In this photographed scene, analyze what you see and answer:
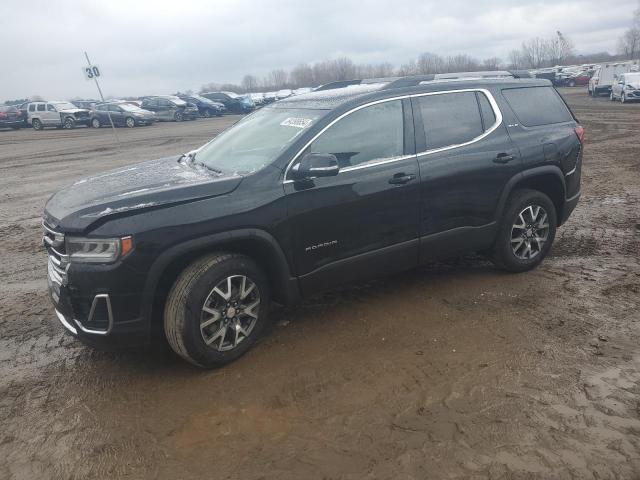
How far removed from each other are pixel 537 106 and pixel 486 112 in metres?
0.75

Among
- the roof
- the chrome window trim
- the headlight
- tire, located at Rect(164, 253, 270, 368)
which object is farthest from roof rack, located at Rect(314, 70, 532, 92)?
the headlight

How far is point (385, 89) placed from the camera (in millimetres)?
4508

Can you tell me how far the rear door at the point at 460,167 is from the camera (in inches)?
178

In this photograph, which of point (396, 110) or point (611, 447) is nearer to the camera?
point (611, 447)

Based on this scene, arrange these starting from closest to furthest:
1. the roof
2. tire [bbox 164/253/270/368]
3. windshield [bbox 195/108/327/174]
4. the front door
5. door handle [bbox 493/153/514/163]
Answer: tire [bbox 164/253/270/368] < the front door < windshield [bbox 195/108/327/174] < the roof < door handle [bbox 493/153/514/163]

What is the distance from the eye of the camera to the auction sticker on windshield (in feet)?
13.7

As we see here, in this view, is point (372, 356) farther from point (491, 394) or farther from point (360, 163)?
point (360, 163)

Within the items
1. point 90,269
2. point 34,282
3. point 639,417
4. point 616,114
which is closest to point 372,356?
point 639,417

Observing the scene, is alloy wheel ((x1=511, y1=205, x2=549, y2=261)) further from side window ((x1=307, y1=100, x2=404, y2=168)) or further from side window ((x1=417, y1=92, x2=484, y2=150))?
side window ((x1=307, y1=100, x2=404, y2=168))

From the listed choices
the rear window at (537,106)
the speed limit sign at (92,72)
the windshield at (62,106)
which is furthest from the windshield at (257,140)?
the windshield at (62,106)

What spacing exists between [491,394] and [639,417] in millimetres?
823

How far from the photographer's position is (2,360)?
13.3ft

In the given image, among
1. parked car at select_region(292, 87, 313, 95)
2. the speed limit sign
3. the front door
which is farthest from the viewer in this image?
the speed limit sign

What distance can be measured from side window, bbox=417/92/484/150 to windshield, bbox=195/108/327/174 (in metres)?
1.00
